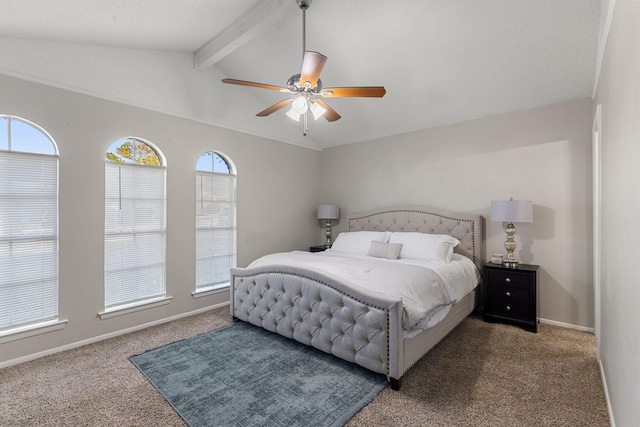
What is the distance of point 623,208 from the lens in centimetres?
159

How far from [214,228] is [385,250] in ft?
7.67

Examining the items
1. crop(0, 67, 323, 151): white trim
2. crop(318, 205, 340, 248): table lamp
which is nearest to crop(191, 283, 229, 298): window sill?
crop(318, 205, 340, 248): table lamp

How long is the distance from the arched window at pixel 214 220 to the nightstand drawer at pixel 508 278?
3.37 meters

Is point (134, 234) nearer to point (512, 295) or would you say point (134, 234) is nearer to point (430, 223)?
point (430, 223)

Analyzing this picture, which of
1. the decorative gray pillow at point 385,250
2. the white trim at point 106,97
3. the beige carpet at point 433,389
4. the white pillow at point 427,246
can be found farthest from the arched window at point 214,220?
the white pillow at point 427,246

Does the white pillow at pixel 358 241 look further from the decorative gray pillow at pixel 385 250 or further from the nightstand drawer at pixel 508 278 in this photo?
the nightstand drawer at pixel 508 278

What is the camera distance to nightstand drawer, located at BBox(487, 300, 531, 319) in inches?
134

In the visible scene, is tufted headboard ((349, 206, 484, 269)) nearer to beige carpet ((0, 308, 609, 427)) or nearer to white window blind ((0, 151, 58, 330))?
beige carpet ((0, 308, 609, 427))

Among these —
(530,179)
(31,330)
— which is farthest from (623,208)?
(31,330)

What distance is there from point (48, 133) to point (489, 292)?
4860 millimetres

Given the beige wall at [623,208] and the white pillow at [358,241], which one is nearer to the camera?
the beige wall at [623,208]

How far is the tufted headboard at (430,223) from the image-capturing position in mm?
4043

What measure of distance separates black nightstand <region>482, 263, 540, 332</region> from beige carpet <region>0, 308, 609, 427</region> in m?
0.29

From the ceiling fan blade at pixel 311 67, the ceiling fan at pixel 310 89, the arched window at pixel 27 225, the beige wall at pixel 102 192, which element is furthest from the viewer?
the beige wall at pixel 102 192
